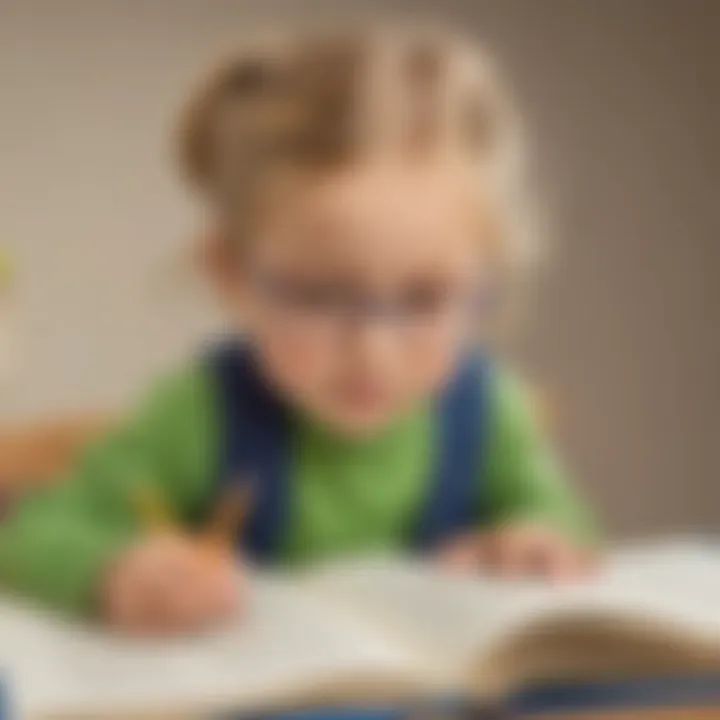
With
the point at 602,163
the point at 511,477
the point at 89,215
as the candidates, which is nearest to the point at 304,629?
the point at 511,477

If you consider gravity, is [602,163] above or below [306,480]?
above

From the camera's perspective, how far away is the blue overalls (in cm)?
50

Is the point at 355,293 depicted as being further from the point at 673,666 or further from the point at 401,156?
the point at 673,666

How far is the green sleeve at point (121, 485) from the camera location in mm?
464

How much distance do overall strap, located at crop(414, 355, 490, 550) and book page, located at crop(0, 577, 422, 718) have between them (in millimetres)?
98

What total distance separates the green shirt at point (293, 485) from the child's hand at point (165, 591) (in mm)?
16

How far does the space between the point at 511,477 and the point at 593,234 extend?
20 centimetres

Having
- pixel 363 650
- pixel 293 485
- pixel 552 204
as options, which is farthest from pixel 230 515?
pixel 552 204

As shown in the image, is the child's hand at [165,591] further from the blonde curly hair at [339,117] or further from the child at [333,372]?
the blonde curly hair at [339,117]

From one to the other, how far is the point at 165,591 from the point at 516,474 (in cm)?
17

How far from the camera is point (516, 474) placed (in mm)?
541

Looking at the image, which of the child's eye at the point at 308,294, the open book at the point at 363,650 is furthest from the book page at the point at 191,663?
the child's eye at the point at 308,294

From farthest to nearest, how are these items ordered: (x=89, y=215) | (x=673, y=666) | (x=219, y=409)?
1. (x=89, y=215)
2. (x=219, y=409)
3. (x=673, y=666)

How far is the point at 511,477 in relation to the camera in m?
0.54
